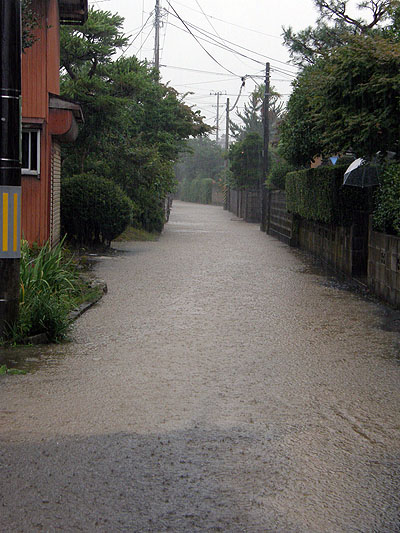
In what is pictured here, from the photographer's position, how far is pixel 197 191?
79.9m

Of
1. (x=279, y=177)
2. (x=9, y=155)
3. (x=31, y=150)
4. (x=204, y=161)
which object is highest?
(x=204, y=161)

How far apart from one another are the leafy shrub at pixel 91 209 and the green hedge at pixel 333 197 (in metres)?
4.87

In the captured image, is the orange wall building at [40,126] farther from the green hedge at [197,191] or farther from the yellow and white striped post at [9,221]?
the green hedge at [197,191]

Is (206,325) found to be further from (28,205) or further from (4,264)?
(28,205)

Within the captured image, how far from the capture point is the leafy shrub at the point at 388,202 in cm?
1094

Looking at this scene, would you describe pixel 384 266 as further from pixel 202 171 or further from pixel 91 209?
pixel 202 171

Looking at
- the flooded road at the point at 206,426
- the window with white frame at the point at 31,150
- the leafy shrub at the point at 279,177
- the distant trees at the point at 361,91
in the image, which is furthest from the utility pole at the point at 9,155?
the leafy shrub at the point at 279,177

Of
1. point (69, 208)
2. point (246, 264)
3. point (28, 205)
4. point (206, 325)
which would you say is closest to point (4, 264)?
point (206, 325)

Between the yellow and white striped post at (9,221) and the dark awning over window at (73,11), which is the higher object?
the dark awning over window at (73,11)

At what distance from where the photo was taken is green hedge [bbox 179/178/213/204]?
2953 inches

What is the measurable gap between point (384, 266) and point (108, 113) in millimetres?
12469

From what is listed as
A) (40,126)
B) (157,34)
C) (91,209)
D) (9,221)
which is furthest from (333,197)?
(157,34)

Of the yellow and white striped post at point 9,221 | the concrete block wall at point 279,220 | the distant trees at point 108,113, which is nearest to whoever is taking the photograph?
the yellow and white striped post at point 9,221

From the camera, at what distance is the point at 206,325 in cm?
906
